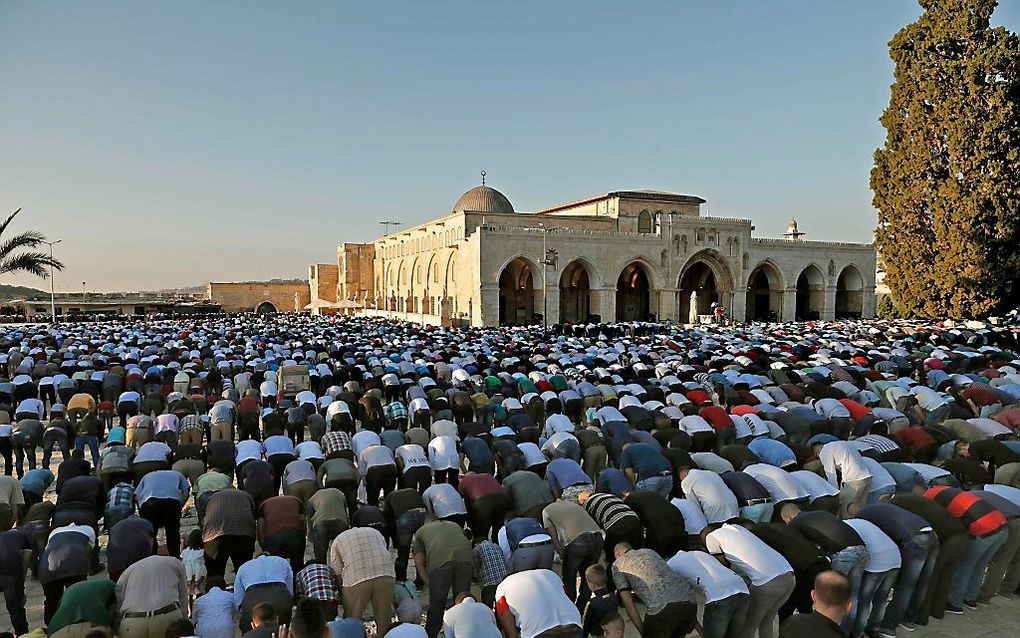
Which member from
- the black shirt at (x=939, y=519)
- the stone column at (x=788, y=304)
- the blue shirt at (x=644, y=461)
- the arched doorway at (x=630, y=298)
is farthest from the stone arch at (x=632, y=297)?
the black shirt at (x=939, y=519)

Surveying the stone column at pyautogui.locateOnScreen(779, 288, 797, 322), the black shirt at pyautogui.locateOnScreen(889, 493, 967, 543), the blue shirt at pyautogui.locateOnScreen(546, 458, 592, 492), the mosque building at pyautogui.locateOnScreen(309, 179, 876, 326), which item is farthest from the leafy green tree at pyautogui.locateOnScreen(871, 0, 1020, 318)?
the blue shirt at pyautogui.locateOnScreen(546, 458, 592, 492)

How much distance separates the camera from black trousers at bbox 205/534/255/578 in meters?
A: 5.30

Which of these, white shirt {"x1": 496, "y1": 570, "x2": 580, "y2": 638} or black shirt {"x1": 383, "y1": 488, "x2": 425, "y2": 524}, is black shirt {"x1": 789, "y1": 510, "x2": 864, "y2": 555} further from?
black shirt {"x1": 383, "y1": 488, "x2": 425, "y2": 524}

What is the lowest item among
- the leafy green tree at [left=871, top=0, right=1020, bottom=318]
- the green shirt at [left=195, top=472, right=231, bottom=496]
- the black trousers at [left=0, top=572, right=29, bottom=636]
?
the black trousers at [left=0, top=572, right=29, bottom=636]

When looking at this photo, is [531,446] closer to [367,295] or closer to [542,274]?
[542,274]

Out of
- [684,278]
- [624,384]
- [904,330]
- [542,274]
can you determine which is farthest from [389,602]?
[684,278]

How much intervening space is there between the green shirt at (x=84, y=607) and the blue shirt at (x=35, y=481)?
119 inches

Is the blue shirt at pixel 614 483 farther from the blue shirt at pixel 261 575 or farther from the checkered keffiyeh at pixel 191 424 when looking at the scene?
the checkered keffiyeh at pixel 191 424

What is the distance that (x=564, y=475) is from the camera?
6.45m

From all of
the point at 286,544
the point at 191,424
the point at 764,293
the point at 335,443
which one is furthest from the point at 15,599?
the point at 764,293

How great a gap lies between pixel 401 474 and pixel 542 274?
28.4 meters

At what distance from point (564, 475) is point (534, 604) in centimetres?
261

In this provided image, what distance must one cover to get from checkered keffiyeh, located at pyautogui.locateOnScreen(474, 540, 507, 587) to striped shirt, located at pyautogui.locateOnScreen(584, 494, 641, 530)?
0.95 m

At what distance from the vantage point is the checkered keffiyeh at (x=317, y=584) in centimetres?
444
